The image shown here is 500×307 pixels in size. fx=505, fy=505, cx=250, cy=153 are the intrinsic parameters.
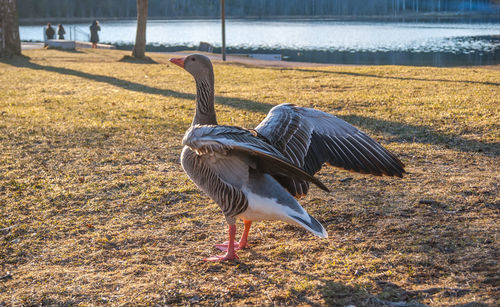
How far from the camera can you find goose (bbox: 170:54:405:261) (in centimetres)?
→ 367

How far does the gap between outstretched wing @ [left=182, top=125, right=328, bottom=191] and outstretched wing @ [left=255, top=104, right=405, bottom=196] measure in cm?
35

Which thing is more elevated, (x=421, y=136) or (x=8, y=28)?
(x=8, y=28)

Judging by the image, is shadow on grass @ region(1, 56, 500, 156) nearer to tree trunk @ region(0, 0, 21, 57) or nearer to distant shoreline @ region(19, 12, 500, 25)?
tree trunk @ region(0, 0, 21, 57)

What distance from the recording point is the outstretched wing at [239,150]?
3506 millimetres

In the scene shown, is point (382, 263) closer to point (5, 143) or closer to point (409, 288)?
point (409, 288)

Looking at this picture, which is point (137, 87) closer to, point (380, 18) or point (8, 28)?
point (8, 28)

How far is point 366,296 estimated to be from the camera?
3510 millimetres

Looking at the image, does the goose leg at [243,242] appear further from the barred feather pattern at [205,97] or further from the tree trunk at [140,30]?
the tree trunk at [140,30]

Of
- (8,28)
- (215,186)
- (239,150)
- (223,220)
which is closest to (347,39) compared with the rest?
(8,28)

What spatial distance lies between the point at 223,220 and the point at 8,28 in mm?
20921

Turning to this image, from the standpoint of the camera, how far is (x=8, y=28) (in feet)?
73.2

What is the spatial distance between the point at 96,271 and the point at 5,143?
16.4 ft

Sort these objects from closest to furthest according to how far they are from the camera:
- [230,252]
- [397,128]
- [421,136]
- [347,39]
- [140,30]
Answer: [230,252]
[421,136]
[397,128]
[140,30]
[347,39]

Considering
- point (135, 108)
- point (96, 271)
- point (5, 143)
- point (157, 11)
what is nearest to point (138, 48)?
point (135, 108)
